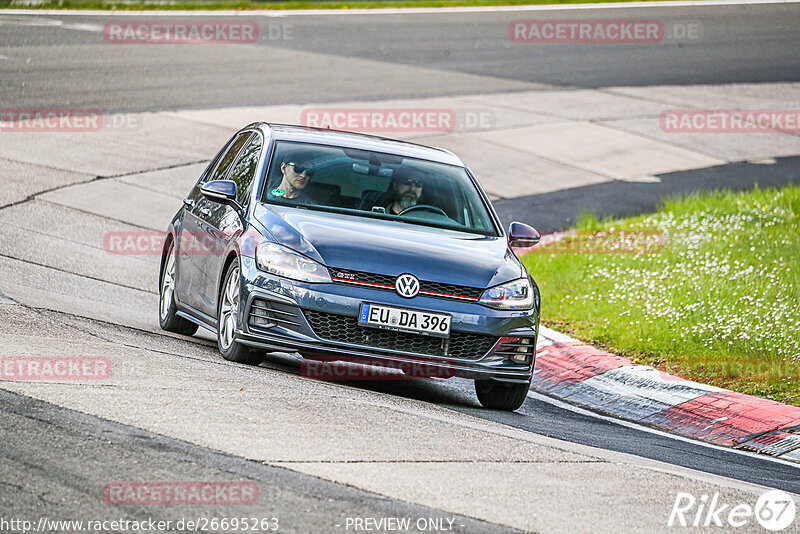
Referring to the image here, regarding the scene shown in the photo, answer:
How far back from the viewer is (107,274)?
12.5m

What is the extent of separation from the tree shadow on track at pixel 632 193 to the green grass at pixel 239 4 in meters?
15.7


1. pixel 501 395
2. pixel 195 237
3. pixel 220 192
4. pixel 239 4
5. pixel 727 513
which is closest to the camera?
pixel 727 513

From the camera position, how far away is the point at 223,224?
904 cm

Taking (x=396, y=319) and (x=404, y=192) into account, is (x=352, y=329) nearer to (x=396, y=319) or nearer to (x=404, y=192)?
(x=396, y=319)

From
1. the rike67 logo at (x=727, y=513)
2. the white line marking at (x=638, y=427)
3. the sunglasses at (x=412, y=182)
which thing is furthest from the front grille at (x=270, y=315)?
the rike67 logo at (x=727, y=513)

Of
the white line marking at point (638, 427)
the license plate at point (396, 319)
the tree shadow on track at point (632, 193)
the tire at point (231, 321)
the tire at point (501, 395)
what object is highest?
the license plate at point (396, 319)

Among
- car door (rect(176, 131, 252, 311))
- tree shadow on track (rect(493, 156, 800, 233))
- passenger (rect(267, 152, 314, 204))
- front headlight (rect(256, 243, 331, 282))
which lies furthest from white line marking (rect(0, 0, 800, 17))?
front headlight (rect(256, 243, 331, 282))

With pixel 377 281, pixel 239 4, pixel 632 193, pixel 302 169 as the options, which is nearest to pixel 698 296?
pixel 302 169

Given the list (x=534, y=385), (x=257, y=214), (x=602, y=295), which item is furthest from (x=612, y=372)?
(x=257, y=214)

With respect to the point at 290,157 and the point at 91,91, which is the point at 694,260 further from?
the point at 91,91

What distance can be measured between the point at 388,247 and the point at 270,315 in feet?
2.81

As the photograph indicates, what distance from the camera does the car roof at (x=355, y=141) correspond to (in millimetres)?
9539

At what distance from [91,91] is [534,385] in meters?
13.4

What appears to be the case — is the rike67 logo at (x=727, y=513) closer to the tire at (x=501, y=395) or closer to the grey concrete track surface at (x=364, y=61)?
the tire at (x=501, y=395)
